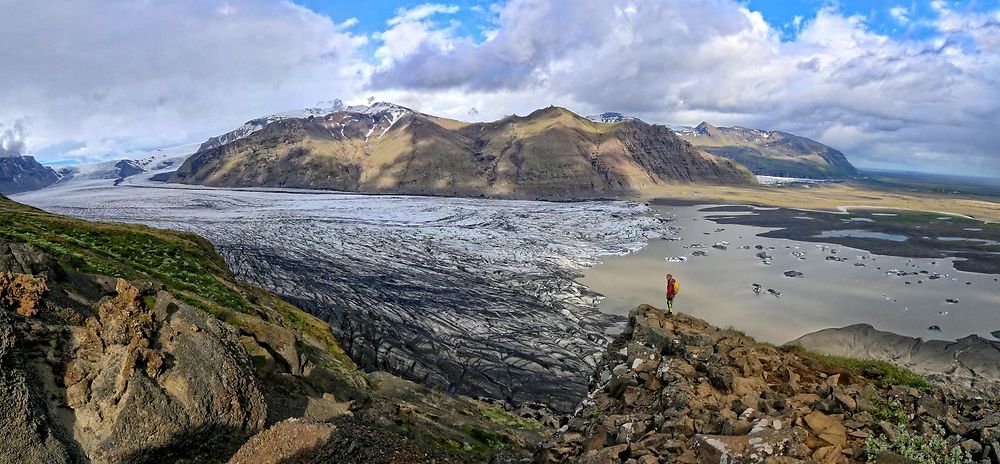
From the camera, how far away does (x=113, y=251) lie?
3362 cm

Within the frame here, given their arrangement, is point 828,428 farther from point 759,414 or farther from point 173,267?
point 173,267

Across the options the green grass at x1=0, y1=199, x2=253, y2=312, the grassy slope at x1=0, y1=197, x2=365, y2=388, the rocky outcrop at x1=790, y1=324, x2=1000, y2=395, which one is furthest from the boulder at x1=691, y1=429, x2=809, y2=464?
the rocky outcrop at x1=790, y1=324, x2=1000, y2=395

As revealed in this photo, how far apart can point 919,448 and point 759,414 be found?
9.46ft

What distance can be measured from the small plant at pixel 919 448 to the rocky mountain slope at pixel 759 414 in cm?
2

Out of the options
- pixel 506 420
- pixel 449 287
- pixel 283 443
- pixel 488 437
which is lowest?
pixel 506 420

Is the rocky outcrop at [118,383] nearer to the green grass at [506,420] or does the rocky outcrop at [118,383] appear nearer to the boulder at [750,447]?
the boulder at [750,447]

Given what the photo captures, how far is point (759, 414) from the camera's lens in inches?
448

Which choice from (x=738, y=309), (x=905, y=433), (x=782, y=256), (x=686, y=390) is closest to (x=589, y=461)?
(x=686, y=390)

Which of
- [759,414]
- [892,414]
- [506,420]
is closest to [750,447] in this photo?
[759,414]

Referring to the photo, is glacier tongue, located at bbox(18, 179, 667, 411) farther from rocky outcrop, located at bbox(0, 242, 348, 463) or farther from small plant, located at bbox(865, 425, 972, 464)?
small plant, located at bbox(865, 425, 972, 464)

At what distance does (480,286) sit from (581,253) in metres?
25.5

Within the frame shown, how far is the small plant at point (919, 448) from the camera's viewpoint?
30.5ft

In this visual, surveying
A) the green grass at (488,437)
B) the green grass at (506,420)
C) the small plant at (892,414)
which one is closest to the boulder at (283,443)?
the green grass at (488,437)

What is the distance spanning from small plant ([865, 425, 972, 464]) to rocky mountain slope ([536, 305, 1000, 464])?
0.9 inches
